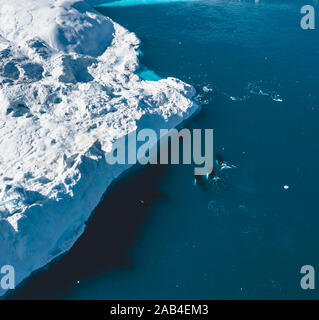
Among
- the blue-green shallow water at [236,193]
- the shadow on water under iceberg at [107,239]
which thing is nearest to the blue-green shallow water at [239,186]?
the blue-green shallow water at [236,193]

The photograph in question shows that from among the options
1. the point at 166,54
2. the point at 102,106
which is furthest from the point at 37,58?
the point at 166,54

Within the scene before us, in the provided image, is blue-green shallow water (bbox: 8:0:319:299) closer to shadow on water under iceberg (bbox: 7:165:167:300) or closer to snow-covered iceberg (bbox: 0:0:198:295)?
shadow on water under iceberg (bbox: 7:165:167:300)

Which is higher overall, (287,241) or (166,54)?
(166,54)

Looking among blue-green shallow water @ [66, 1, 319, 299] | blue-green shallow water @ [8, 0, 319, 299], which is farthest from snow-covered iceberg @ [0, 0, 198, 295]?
blue-green shallow water @ [66, 1, 319, 299]

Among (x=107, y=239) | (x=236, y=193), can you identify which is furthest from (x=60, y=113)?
(x=236, y=193)

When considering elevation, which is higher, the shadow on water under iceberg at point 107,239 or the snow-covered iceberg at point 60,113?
the snow-covered iceberg at point 60,113

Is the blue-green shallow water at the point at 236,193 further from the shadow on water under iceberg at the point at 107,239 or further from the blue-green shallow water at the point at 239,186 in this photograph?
the shadow on water under iceberg at the point at 107,239
